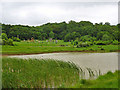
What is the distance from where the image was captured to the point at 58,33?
267 feet

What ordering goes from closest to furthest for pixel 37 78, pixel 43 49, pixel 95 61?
pixel 37 78, pixel 95 61, pixel 43 49

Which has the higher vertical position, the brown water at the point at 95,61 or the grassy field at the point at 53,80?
the grassy field at the point at 53,80

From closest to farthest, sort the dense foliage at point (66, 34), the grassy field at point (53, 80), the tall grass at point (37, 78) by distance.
A: the grassy field at point (53, 80), the tall grass at point (37, 78), the dense foliage at point (66, 34)

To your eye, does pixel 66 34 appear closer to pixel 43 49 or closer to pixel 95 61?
Result: pixel 43 49

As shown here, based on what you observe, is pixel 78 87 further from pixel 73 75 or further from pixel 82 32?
pixel 82 32

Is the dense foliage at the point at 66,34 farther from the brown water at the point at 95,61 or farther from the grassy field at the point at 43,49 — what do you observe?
the brown water at the point at 95,61

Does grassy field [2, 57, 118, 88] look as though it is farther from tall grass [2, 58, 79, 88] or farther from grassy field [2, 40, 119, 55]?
grassy field [2, 40, 119, 55]

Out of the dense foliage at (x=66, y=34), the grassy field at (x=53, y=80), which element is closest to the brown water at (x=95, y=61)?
the grassy field at (x=53, y=80)

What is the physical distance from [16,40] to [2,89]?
48568 millimetres

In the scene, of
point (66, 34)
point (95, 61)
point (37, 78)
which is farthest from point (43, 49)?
point (66, 34)

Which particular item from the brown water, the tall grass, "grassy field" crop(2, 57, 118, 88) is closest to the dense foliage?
the brown water

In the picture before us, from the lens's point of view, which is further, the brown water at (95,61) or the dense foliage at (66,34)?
the dense foliage at (66,34)

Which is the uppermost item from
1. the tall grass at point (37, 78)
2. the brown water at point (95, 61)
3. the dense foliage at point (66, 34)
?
the dense foliage at point (66, 34)

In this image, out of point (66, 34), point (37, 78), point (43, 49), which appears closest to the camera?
point (37, 78)
